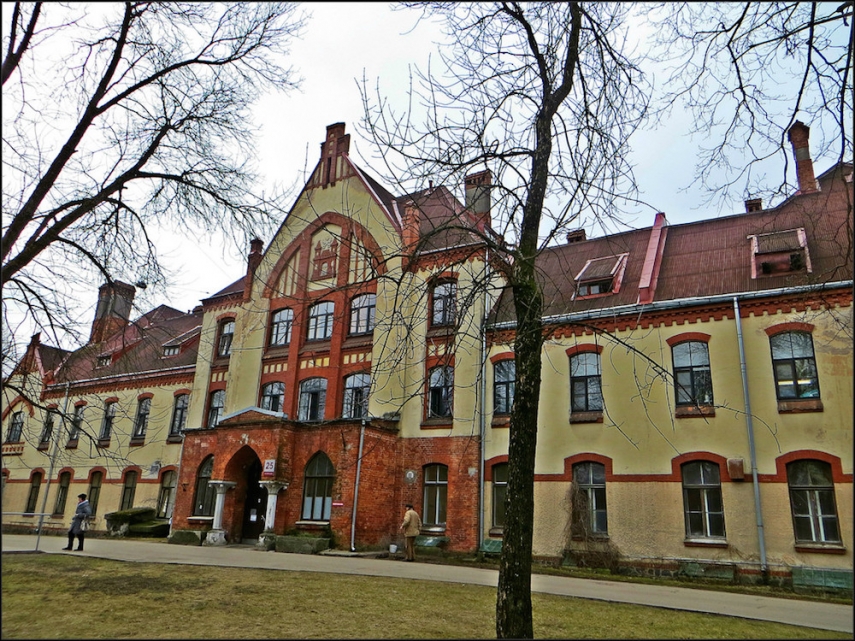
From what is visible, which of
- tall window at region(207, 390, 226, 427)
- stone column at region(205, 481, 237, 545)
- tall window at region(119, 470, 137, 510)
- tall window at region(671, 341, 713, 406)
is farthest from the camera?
tall window at region(119, 470, 137, 510)

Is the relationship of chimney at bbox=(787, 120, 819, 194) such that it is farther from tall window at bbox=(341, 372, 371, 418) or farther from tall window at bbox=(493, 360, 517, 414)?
tall window at bbox=(341, 372, 371, 418)

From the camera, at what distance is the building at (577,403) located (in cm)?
1524

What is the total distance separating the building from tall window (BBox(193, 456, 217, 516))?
82 mm

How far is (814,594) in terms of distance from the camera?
13.9 m

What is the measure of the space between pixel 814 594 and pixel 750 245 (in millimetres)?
9907

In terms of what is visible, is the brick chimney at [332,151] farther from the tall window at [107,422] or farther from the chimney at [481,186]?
the chimney at [481,186]

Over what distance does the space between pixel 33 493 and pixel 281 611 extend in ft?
100

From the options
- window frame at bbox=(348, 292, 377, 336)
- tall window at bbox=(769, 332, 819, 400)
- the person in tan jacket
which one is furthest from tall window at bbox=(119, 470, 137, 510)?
tall window at bbox=(769, 332, 819, 400)

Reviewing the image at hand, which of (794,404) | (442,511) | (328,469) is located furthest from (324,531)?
(794,404)

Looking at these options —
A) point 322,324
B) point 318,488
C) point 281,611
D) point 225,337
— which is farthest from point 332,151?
point 281,611

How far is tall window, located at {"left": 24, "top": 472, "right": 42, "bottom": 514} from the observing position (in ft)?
105

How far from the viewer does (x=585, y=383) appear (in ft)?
62.2

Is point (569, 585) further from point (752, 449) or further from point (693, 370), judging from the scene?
point (693, 370)

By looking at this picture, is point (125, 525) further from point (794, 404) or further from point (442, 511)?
point (794, 404)
